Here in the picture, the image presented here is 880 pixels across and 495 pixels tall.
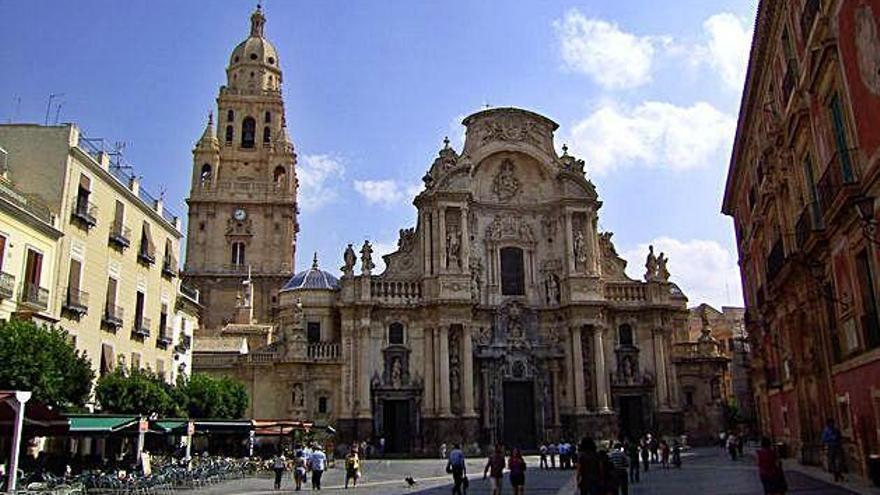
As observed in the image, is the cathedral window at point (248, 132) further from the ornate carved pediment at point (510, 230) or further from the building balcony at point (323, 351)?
the ornate carved pediment at point (510, 230)

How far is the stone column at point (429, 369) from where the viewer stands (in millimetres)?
40438

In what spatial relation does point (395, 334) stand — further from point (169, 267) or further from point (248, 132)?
point (248, 132)

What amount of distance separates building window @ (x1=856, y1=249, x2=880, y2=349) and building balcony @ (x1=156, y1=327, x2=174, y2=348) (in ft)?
88.8

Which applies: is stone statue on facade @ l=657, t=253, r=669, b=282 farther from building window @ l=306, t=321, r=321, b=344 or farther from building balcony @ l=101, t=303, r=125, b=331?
building balcony @ l=101, t=303, r=125, b=331

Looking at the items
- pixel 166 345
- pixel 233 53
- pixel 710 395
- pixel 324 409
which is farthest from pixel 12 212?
pixel 233 53

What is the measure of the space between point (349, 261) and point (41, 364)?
2283 cm

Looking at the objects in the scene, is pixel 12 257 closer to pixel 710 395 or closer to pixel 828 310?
pixel 828 310

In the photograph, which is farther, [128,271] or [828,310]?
[128,271]

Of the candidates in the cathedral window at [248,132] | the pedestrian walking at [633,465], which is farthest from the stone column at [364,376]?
the cathedral window at [248,132]

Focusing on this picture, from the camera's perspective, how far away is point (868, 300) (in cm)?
1680

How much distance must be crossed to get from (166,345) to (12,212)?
508 inches

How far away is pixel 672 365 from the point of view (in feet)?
144

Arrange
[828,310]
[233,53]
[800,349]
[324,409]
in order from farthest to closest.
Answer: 1. [233,53]
2. [324,409]
3. [800,349]
4. [828,310]

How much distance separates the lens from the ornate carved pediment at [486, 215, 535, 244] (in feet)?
145
